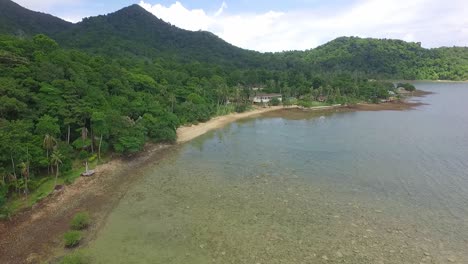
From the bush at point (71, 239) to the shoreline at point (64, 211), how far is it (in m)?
0.43

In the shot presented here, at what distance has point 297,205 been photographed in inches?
990

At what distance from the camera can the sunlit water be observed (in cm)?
1898

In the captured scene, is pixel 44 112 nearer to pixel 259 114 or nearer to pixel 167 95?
pixel 167 95

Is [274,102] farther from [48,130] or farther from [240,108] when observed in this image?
[48,130]

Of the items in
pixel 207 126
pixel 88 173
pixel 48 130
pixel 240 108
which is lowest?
pixel 88 173

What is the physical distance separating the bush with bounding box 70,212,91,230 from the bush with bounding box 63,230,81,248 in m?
1.54

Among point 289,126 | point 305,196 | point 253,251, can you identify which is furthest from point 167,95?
point 253,251

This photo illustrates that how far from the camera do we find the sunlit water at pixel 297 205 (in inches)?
747

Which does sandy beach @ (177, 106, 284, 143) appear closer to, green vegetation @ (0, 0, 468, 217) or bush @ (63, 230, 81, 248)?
green vegetation @ (0, 0, 468, 217)

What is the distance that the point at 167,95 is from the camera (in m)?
56.6

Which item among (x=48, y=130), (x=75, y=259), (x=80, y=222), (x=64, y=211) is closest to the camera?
(x=75, y=259)

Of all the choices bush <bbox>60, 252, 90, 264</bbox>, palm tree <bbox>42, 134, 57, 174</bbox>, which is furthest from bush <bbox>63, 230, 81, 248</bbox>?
palm tree <bbox>42, 134, 57, 174</bbox>

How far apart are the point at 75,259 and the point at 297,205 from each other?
1612cm

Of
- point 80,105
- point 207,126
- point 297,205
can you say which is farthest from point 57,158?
point 207,126
